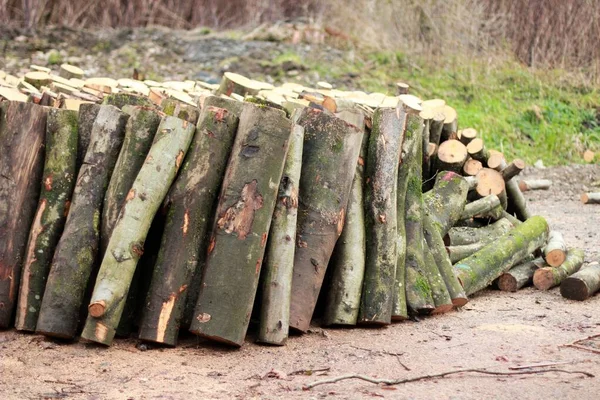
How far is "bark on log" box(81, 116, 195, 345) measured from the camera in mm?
4660

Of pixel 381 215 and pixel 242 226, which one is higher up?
pixel 381 215

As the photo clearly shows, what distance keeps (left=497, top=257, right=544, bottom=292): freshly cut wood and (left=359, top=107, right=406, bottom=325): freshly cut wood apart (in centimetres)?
140

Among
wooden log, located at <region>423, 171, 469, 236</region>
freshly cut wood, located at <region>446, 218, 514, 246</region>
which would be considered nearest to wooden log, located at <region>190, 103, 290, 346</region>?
wooden log, located at <region>423, 171, 469, 236</region>

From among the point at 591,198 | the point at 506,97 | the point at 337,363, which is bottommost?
the point at 337,363

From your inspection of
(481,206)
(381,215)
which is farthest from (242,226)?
(481,206)

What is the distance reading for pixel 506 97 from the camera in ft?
46.8

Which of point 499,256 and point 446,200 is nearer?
point 499,256

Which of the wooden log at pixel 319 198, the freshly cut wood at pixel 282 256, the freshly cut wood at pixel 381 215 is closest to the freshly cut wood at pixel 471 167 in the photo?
the freshly cut wood at pixel 381 215

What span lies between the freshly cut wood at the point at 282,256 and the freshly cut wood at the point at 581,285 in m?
2.20

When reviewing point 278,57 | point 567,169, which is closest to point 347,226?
point 567,169

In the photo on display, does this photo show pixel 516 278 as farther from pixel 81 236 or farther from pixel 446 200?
pixel 81 236

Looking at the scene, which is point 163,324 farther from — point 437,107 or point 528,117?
point 528,117

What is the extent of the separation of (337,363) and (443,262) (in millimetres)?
1626

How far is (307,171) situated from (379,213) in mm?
559
